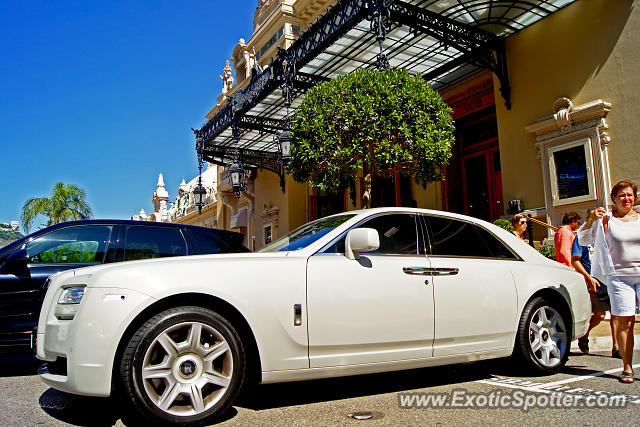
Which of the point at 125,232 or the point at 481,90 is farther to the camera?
the point at 481,90

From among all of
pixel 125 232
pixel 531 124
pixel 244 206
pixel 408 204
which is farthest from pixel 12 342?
pixel 244 206

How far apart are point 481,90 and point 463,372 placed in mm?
11171

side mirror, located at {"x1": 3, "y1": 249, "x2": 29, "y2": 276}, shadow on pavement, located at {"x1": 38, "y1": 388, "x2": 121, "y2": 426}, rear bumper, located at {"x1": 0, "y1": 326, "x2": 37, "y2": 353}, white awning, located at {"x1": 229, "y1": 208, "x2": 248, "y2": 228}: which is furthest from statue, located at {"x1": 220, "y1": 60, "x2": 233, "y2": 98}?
shadow on pavement, located at {"x1": 38, "y1": 388, "x2": 121, "y2": 426}

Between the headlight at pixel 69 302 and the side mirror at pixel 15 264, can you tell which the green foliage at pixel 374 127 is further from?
the headlight at pixel 69 302

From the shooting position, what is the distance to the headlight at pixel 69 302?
9.90 feet

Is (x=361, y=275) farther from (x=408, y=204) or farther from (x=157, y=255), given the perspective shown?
(x=408, y=204)

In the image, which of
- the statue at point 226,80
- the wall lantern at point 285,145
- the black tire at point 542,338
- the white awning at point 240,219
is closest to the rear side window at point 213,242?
the black tire at point 542,338

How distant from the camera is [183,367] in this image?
300cm

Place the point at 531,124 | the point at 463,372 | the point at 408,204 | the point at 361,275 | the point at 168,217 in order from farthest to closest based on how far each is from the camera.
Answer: the point at 168,217, the point at 408,204, the point at 531,124, the point at 463,372, the point at 361,275

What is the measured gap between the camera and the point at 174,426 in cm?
287

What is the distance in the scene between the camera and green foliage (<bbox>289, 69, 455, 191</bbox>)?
9305 millimetres

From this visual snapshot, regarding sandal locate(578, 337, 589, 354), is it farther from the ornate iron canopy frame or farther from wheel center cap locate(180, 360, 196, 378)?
the ornate iron canopy frame

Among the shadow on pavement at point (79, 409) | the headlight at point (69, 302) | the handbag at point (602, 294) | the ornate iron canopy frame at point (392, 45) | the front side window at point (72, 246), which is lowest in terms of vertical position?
the shadow on pavement at point (79, 409)

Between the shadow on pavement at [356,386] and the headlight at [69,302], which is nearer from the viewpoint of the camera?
the headlight at [69,302]
